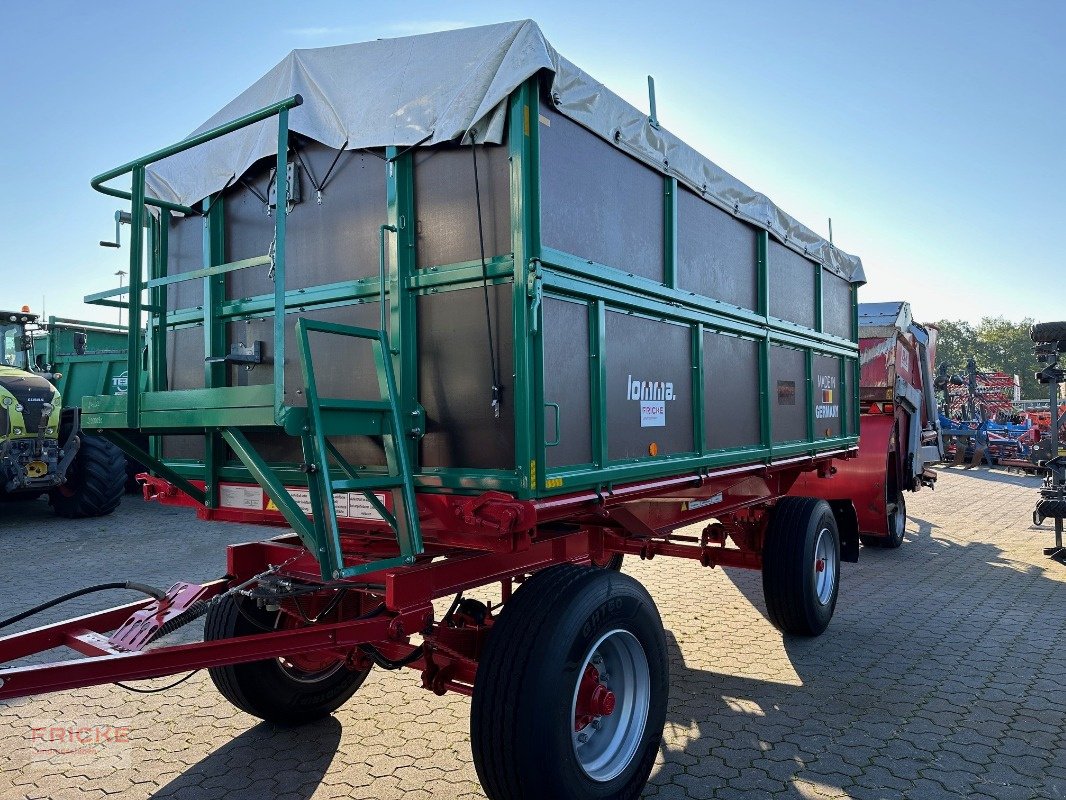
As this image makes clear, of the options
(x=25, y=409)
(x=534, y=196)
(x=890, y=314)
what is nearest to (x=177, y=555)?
(x=25, y=409)

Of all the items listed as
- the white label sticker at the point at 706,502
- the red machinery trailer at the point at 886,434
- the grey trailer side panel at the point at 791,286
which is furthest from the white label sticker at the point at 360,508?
the red machinery trailer at the point at 886,434

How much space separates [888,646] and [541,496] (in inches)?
159

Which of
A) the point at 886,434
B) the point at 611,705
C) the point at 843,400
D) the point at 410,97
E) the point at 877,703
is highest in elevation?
the point at 410,97

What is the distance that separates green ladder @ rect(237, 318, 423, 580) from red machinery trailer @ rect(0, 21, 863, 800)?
13mm

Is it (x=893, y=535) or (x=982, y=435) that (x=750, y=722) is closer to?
(x=893, y=535)

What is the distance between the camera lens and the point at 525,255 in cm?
300

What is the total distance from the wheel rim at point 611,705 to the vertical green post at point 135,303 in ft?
7.38

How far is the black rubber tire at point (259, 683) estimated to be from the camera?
13.1 feet

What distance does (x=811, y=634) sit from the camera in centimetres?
582

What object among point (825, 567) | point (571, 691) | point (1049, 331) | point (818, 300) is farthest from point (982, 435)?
point (571, 691)

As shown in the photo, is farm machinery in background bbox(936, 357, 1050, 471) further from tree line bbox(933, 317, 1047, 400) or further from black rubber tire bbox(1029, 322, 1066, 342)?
tree line bbox(933, 317, 1047, 400)

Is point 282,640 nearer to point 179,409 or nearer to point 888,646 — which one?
point 179,409

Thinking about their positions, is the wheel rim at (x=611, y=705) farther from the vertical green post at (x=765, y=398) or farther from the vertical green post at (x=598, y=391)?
the vertical green post at (x=765, y=398)

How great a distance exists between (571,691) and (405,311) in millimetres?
1733
